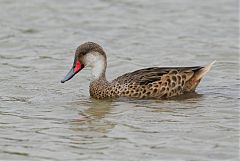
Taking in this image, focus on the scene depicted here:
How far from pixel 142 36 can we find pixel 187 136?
6663 millimetres

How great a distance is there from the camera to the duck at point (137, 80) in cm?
1220

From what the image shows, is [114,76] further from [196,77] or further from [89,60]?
[196,77]

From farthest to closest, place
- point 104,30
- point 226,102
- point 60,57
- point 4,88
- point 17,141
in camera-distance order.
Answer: point 104,30, point 60,57, point 4,88, point 226,102, point 17,141

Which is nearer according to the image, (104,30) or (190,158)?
(190,158)

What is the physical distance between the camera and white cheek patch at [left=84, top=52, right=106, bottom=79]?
1250 cm

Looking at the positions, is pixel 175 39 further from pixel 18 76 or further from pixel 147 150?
pixel 147 150

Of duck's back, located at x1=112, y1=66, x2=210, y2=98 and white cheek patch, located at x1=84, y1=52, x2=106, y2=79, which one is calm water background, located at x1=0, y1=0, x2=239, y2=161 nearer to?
duck's back, located at x1=112, y1=66, x2=210, y2=98

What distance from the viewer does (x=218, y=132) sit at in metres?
10.1

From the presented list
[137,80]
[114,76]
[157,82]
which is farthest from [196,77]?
[114,76]

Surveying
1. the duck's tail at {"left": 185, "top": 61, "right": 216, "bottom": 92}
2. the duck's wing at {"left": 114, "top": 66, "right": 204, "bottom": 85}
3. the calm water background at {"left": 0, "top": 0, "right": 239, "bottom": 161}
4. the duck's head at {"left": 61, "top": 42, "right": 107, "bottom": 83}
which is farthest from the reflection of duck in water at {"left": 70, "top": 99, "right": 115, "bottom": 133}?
the duck's tail at {"left": 185, "top": 61, "right": 216, "bottom": 92}

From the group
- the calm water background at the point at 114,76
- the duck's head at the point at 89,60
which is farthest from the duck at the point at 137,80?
the calm water background at the point at 114,76

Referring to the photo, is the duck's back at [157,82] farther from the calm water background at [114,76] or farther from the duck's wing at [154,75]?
the calm water background at [114,76]

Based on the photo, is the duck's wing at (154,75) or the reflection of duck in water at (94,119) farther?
the duck's wing at (154,75)

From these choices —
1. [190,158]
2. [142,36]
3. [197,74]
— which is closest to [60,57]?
[142,36]
